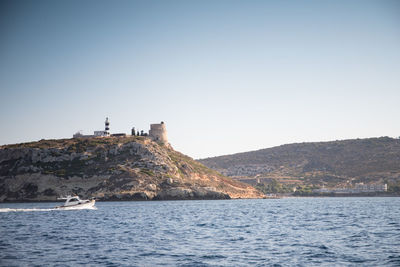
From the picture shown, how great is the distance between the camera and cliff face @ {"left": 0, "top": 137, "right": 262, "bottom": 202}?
143062 millimetres

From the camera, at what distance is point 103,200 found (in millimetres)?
138750

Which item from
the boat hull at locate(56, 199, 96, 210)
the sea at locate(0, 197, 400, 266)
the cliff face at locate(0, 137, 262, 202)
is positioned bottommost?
the sea at locate(0, 197, 400, 266)

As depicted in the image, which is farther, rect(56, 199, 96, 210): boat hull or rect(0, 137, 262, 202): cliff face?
rect(0, 137, 262, 202): cliff face

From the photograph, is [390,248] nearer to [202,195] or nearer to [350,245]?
[350,245]

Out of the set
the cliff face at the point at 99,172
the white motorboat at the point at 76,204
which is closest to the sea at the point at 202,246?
the white motorboat at the point at 76,204

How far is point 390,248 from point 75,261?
80.7 ft

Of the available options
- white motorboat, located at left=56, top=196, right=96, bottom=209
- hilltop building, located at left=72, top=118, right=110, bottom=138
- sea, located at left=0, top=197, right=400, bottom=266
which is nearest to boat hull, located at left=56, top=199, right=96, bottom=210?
white motorboat, located at left=56, top=196, right=96, bottom=209

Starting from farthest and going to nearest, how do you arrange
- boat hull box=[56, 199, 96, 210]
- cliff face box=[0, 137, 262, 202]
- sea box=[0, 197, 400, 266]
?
1. cliff face box=[0, 137, 262, 202]
2. boat hull box=[56, 199, 96, 210]
3. sea box=[0, 197, 400, 266]

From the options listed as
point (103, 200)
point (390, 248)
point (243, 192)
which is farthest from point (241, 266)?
point (243, 192)

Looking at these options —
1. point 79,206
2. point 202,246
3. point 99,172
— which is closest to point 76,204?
point 79,206

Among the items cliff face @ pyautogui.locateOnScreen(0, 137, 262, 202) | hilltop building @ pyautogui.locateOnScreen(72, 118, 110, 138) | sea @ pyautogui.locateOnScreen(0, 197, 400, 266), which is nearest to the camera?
sea @ pyautogui.locateOnScreen(0, 197, 400, 266)

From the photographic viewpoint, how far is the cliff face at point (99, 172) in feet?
469

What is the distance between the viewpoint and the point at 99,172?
14900 centimetres

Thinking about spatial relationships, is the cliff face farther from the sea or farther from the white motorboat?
the sea
